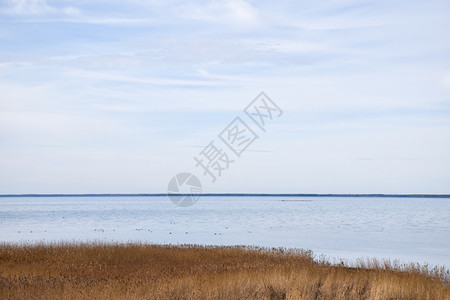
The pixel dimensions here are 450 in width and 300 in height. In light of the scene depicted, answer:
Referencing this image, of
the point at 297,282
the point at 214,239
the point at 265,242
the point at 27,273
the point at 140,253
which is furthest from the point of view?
the point at 214,239

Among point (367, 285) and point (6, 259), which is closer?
point (367, 285)

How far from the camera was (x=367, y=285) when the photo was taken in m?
15.4

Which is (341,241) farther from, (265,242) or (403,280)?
(403,280)

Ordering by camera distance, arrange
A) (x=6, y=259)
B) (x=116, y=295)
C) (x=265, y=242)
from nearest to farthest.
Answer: (x=116, y=295), (x=6, y=259), (x=265, y=242)

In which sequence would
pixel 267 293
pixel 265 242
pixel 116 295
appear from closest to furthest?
pixel 116 295 < pixel 267 293 < pixel 265 242

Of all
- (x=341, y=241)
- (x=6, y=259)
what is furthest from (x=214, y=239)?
(x=6, y=259)

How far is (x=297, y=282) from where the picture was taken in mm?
14914

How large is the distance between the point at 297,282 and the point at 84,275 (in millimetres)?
6801

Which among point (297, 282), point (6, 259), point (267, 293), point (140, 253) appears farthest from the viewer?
point (140, 253)

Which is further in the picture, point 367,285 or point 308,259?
point 308,259

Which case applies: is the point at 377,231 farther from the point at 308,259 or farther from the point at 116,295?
the point at 116,295

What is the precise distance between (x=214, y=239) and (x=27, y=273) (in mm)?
31482

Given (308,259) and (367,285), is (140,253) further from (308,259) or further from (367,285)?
(367,285)

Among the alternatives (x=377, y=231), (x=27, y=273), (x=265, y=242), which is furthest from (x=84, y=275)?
(x=377, y=231)
